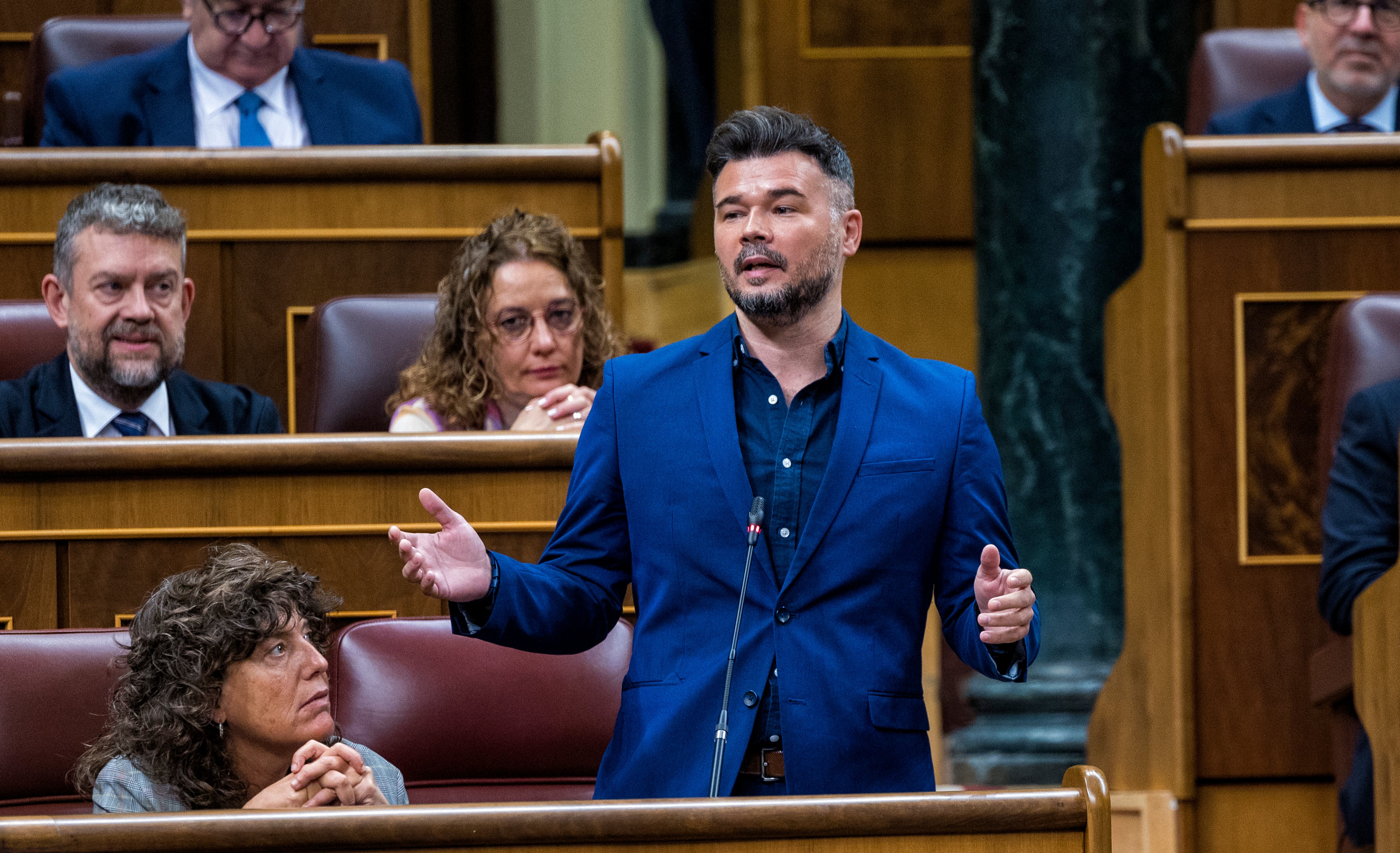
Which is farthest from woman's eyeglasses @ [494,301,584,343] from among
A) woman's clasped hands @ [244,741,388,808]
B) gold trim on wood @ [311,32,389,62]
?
gold trim on wood @ [311,32,389,62]

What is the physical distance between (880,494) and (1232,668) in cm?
84

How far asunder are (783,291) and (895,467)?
13cm

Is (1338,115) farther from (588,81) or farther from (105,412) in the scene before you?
(588,81)

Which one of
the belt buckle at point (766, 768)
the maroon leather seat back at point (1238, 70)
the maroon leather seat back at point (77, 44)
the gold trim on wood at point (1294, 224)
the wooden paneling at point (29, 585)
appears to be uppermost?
the maroon leather seat back at point (77, 44)

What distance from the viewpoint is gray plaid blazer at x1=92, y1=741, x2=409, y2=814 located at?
3.83 ft

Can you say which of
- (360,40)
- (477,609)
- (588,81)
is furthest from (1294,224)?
(588,81)

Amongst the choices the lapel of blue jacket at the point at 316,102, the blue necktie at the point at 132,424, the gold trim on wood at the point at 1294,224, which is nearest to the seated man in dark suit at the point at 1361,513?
the gold trim on wood at the point at 1294,224

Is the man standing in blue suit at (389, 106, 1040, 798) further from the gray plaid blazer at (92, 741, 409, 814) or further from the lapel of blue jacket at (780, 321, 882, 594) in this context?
the gray plaid blazer at (92, 741, 409, 814)

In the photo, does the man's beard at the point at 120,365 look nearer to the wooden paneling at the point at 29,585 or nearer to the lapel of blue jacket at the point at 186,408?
the lapel of blue jacket at the point at 186,408

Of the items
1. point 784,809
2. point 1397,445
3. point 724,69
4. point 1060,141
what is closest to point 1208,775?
point 1397,445

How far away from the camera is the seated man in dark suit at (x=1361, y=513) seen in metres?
1.61

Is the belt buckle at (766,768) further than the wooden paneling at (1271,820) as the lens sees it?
No

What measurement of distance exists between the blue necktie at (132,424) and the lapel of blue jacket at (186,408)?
3 centimetres

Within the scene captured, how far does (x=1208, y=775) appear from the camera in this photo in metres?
1.80
